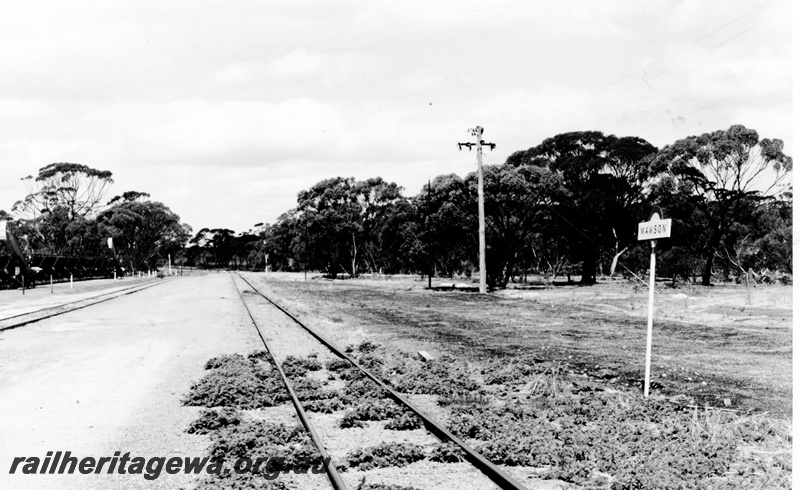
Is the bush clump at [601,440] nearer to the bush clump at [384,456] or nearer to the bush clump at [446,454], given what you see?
the bush clump at [446,454]

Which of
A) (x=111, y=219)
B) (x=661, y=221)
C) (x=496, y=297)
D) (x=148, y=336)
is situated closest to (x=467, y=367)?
(x=661, y=221)

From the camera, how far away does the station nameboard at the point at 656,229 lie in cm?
855

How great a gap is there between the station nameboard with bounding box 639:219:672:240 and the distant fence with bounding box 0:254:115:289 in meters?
41.9

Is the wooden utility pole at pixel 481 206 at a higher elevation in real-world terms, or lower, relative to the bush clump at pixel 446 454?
higher

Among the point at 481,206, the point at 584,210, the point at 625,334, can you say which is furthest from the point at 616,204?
the point at 625,334

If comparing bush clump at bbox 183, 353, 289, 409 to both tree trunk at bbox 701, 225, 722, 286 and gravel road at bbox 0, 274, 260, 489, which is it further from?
tree trunk at bbox 701, 225, 722, 286

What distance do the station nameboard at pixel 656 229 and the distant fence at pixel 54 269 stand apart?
4186 centimetres

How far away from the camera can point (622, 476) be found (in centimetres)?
565

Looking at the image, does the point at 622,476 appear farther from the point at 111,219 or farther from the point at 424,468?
the point at 111,219

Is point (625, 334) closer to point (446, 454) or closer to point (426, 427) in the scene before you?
point (426, 427)

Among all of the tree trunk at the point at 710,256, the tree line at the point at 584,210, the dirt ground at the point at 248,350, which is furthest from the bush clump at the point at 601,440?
the tree trunk at the point at 710,256

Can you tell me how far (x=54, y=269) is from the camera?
54.6 meters

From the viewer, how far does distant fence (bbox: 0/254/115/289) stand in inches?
1698

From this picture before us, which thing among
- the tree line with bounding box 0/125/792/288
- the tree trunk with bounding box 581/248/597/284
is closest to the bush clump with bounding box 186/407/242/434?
the tree line with bounding box 0/125/792/288
